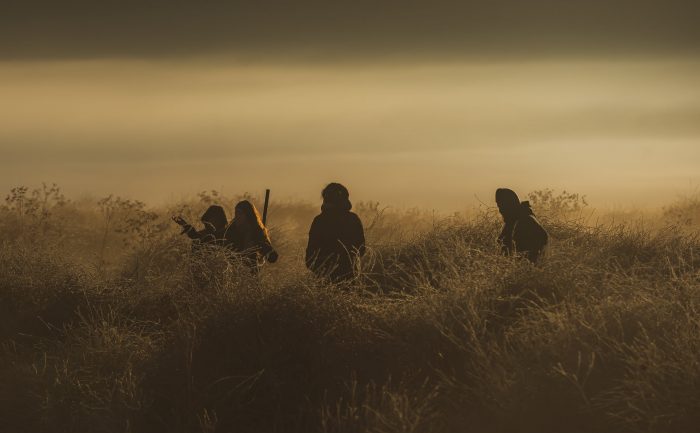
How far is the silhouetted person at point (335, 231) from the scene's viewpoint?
1399 centimetres

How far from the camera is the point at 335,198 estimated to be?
46.0 feet

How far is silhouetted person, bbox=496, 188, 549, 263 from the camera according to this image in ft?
47.5

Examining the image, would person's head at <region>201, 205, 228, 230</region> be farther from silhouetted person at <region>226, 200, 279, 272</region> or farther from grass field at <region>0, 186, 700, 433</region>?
grass field at <region>0, 186, 700, 433</region>

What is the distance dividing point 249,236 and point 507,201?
3665mm

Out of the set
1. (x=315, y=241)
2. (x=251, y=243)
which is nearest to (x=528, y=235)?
(x=315, y=241)

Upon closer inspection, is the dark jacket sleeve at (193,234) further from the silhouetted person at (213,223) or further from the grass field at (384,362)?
the grass field at (384,362)

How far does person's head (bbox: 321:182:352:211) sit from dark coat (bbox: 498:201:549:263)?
2.23m

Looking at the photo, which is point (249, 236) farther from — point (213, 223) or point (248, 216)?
point (213, 223)

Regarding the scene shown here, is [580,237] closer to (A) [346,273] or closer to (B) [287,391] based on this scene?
(A) [346,273]

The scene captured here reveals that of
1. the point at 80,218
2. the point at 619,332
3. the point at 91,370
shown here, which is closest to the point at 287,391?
the point at 91,370

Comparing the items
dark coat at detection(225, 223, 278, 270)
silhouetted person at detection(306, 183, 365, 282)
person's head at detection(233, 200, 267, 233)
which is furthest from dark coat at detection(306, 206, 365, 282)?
person's head at detection(233, 200, 267, 233)

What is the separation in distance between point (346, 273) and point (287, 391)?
138 inches

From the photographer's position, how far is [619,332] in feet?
33.9

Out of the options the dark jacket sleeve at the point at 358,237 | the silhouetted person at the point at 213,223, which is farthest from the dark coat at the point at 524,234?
the silhouetted person at the point at 213,223
